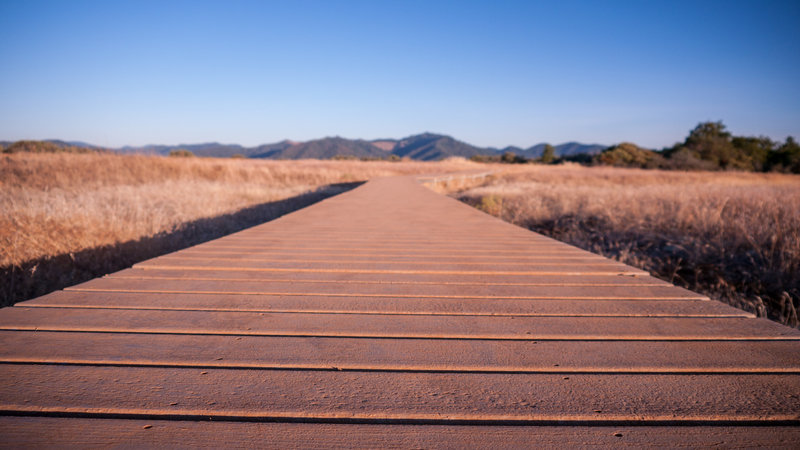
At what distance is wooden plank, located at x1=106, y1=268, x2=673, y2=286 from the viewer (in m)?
2.15

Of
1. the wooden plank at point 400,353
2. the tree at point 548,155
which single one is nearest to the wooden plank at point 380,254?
the wooden plank at point 400,353

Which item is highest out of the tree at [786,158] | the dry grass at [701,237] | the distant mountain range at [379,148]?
the distant mountain range at [379,148]

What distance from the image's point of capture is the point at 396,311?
1691mm

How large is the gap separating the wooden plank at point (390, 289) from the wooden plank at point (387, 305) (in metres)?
0.06

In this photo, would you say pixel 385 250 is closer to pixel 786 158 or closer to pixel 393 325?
pixel 393 325

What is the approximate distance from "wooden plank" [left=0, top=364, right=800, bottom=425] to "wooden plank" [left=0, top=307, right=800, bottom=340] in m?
0.29

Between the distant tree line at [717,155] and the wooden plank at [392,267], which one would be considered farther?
the distant tree line at [717,155]

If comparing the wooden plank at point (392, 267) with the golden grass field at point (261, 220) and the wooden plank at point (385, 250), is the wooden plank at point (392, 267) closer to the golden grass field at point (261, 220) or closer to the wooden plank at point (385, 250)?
the wooden plank at point (385, 250)

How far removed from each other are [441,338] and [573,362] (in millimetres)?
449

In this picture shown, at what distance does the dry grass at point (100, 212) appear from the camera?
388 centimetres

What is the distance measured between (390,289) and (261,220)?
634 cm

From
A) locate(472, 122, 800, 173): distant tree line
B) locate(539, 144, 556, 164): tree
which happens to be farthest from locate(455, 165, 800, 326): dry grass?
locate(539, 144, 556, 164): tree

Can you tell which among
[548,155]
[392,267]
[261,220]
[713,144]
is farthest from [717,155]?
[392,267]

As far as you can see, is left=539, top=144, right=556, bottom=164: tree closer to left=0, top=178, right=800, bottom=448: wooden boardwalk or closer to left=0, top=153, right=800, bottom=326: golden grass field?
left=0, top=153, right=800, bottom=326: golden grass field
